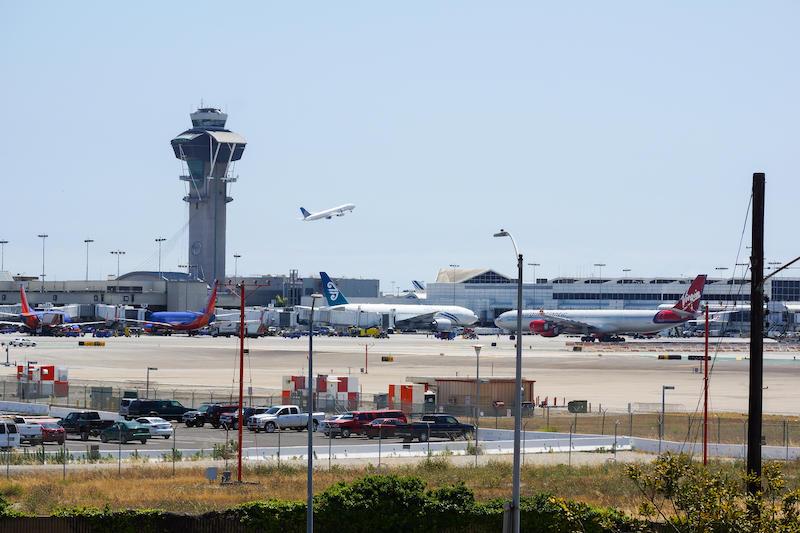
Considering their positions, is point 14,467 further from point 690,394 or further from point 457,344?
point 457,344

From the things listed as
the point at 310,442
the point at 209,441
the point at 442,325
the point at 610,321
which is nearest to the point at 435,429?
the point at 209,441

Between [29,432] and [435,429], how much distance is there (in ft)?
54.1

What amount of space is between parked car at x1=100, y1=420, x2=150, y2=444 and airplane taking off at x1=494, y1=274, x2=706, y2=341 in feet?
392

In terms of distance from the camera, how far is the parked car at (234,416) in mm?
A: 56619

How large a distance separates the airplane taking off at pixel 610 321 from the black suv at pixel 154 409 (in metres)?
111

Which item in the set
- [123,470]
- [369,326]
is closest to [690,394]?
[123,470]

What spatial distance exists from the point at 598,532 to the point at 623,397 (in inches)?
1907

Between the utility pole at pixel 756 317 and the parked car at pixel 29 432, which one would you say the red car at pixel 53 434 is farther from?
the utility pole at pixel 756 317

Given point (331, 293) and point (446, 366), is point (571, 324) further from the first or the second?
point (446, 366)

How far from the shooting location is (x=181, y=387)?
79.7 m

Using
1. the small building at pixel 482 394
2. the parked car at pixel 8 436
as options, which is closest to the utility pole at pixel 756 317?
the parked car at pixel 8 436

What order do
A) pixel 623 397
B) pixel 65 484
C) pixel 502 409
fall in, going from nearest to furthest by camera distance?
pixel 65 484 → pixel 502 409 → pixel 623 397

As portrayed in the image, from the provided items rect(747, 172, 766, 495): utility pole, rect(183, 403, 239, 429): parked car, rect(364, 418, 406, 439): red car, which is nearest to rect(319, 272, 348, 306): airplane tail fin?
rect(183, 403, 239, 429): parked car

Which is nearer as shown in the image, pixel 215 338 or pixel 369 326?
pixel 215 338
